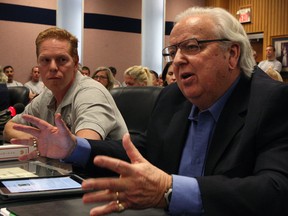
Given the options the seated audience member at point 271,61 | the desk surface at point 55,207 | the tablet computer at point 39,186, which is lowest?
the desk surface at point 55,207

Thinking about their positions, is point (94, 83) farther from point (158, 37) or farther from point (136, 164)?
point (158, 37)

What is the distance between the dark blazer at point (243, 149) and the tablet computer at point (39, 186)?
330 mm

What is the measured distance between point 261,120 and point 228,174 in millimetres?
203

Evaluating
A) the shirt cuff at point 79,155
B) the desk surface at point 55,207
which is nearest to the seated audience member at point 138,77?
the shirt cuff at point 79,155

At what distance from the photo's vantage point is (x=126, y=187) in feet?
3.29

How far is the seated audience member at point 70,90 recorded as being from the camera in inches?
86.9

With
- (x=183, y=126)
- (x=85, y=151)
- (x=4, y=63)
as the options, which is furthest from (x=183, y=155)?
(x=4, y=63)

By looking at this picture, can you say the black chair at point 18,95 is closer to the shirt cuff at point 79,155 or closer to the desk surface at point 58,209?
the shirt cuff at point 79,155

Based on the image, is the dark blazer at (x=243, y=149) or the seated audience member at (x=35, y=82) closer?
the dark blazer at (x=243, y=149)

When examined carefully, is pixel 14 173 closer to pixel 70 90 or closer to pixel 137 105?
pixel 70 90

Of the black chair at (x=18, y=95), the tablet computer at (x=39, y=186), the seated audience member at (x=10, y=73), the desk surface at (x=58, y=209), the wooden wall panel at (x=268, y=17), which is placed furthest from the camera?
the wooden wall panel at (x=268, y=17)

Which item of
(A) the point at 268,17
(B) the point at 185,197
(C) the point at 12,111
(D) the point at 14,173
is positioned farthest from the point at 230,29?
(A) the point at 268,17

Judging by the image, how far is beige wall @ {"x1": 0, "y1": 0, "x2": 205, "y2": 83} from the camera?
937cm

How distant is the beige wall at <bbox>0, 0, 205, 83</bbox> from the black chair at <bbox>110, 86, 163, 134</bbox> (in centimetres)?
732
